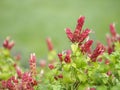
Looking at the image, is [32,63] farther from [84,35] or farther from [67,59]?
[84,35]

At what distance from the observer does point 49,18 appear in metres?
13.6

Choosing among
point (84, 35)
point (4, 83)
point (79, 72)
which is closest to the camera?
point (79, 72)

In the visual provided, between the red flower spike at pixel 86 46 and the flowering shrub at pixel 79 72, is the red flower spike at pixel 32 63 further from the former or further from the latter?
the red flower spike at pixel 86 46

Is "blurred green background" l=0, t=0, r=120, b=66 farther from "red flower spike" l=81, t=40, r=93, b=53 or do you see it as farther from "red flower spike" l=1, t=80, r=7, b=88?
"red flower spike" l=81, t=40, r=93, b=53

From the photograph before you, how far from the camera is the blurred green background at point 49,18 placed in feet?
39.5

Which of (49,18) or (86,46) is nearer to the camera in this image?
(86,46)

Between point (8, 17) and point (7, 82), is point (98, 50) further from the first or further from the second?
point (8, 17)

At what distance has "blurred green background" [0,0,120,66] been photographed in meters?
12.0

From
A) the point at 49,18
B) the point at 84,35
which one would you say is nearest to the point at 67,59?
the point at 84,35

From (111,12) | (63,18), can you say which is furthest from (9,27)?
(111,12)

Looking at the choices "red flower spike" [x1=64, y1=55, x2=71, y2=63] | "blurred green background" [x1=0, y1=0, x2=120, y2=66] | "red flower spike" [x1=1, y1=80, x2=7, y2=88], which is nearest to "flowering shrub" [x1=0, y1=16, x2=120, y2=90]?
"red flower spike" [x1=64, y1=55, x2=71, y2=63]

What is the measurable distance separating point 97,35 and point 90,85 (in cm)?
882

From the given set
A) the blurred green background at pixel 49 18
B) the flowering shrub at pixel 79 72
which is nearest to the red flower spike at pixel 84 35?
the flowering shrub at pixel 79 72

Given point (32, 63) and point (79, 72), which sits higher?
point (32, 63)
